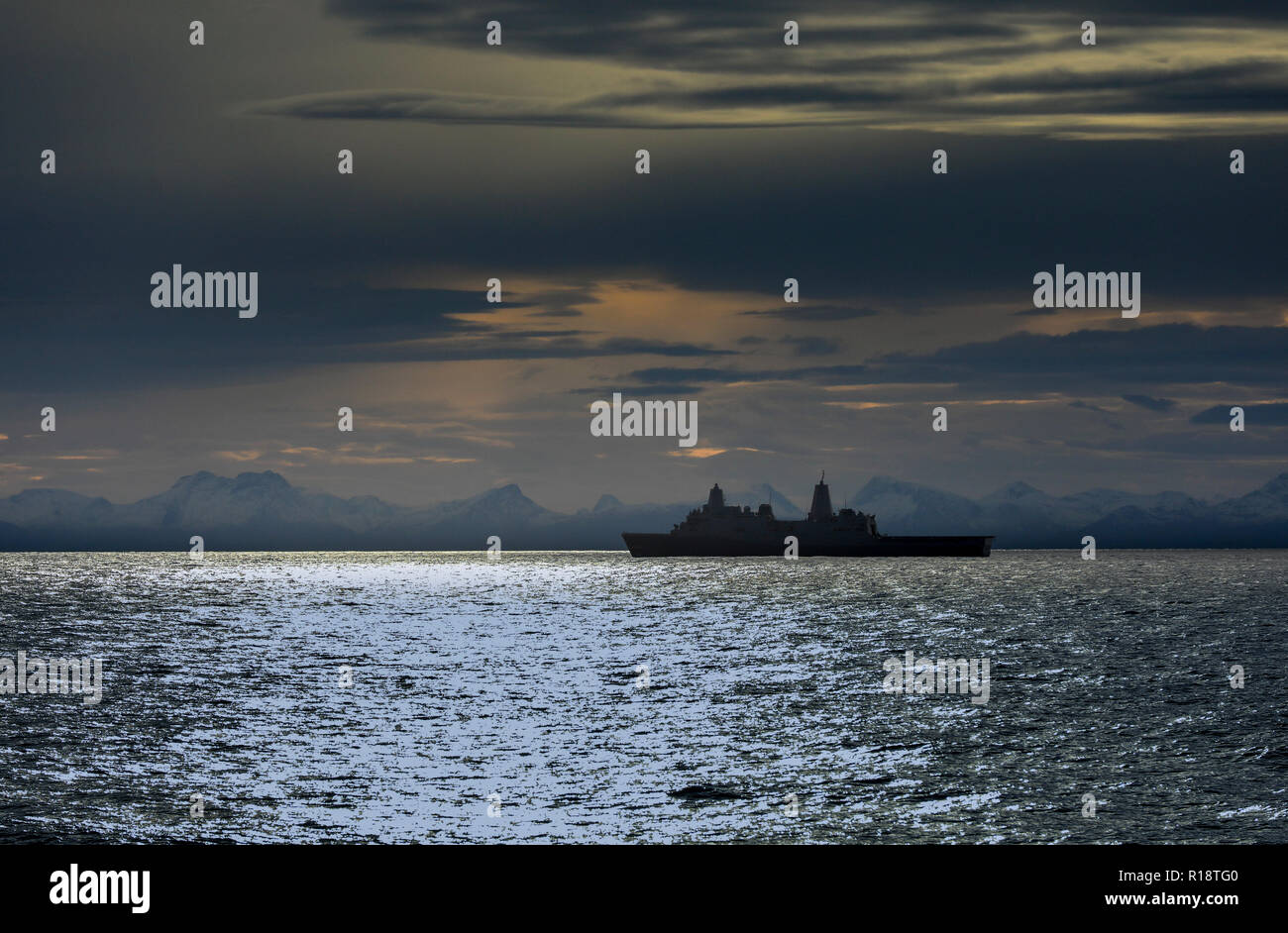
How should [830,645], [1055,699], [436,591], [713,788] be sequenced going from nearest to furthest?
1. [713,788]
2. [1055,699]
3. [830,645]
4. [436,591]

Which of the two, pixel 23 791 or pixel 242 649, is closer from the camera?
pixel 23 791

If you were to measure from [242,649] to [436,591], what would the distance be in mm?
92883

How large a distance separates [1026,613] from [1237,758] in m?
69.7

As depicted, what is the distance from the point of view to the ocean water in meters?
25.0

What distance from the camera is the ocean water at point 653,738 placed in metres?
25.0

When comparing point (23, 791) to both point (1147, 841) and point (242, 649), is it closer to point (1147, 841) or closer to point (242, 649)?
point (1147, 841)

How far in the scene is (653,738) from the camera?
35.8 m

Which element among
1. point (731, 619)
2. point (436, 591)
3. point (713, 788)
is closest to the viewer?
point (713, 788)

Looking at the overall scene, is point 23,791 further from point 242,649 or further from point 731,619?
point 731,619

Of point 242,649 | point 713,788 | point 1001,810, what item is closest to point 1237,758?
point 1001,810

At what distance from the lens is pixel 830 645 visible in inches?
2672
